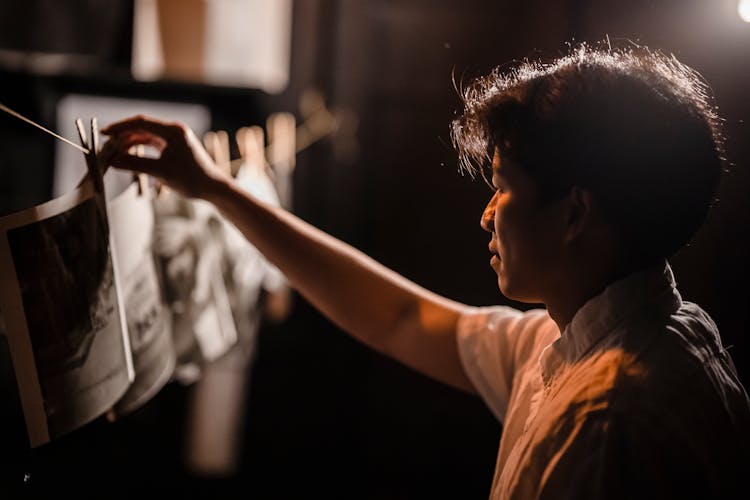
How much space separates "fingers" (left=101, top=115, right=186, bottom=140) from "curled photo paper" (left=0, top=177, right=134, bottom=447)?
161 mm

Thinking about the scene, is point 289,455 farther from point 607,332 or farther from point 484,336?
point 607,332

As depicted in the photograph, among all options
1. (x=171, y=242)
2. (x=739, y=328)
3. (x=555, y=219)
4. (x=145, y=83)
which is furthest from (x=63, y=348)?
(x=145, y=83)

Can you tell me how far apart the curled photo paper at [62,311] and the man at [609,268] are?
0.71 feet

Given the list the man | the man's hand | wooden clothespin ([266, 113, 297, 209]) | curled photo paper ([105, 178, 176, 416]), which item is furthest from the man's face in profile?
wooden clothespin ([266, 113, 297, 209])

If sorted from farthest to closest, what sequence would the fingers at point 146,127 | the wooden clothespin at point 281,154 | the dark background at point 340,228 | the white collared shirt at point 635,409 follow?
the dark background at point 340,228 < the wooden clothespin at point 281,154 < the fingers at point 146,127 < the white collared shirt at point 635,409

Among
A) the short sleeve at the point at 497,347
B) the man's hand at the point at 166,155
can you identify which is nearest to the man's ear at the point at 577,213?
the short sleeve at the point at 497,347

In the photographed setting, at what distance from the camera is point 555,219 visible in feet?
3.70

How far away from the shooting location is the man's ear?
1080mm

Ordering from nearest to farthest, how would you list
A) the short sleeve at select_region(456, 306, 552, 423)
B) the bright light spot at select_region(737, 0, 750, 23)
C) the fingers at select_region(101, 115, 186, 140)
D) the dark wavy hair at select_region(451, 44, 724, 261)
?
the dark wavy hair at select_region(451, 44, 724, 261), the bright light spot at select_region(737, 0, 750, 23), the fingers at select_region(101, 115, 186, 140), the short sleeve at select_region(456, 306, 552, 423)

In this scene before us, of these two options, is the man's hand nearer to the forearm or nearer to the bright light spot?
the forearm

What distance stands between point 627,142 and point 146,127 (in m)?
0.96

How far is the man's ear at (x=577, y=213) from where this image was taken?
108cm

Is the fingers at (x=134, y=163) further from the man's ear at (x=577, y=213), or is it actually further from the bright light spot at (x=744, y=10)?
the bright light spot at (x=744, y=10)

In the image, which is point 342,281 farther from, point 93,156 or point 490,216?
point 93,156
